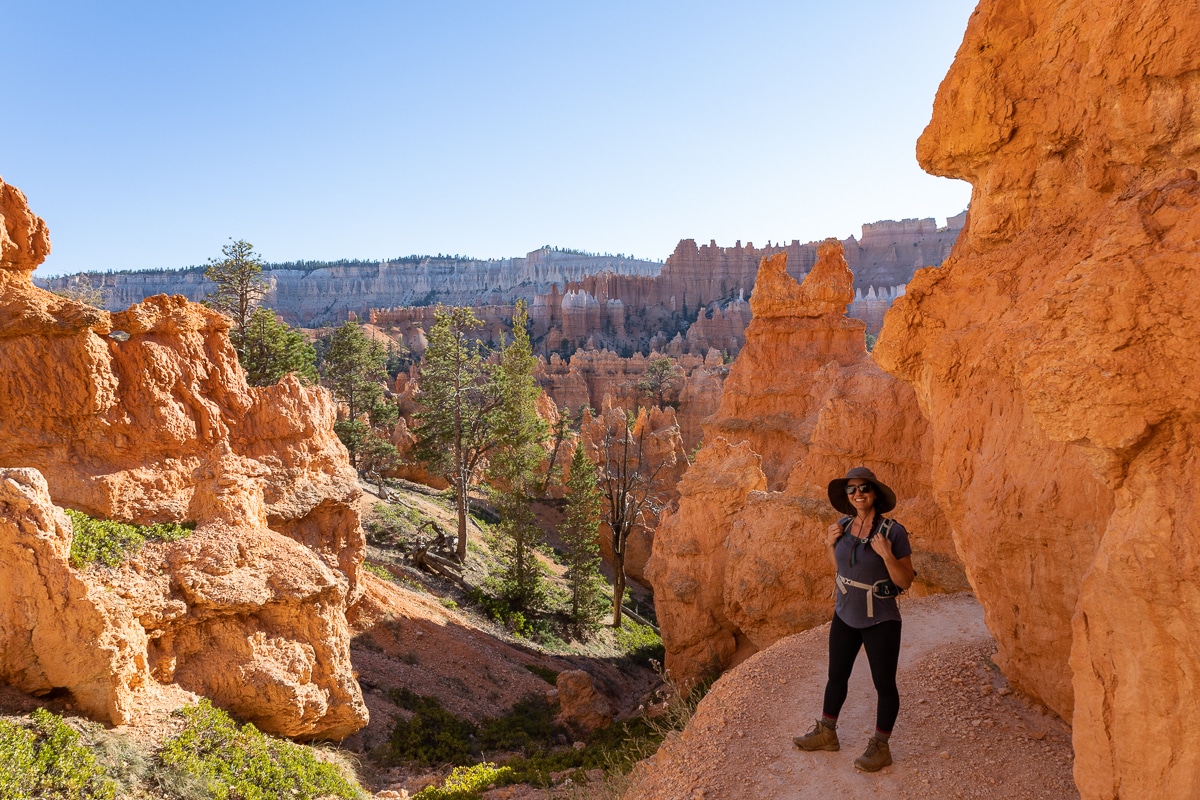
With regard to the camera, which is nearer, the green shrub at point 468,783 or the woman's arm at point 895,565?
the woman's arm at point 895,565

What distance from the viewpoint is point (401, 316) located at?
96.1m

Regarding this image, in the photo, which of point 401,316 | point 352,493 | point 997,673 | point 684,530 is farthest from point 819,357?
point 401,316

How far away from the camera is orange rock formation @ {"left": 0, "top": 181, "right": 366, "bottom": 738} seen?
6961 millimetres

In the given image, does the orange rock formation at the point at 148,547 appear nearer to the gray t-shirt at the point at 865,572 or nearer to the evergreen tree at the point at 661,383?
the gray t-shirt at the point at 865,572

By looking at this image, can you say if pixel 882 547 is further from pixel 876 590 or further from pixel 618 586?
pixel 618 586

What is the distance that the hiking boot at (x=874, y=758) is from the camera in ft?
14.9

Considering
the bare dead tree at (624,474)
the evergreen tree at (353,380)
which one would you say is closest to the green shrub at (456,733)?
the bare dead tree at (624,474)

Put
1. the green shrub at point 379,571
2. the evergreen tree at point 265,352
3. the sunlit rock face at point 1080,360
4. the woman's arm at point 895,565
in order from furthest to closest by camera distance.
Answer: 1. the evergreen tree at point 265,352
2. the green shrub at point 379,571
3. the woman's arm at point 895,565
4. the sunlit rock face at point 1080,360

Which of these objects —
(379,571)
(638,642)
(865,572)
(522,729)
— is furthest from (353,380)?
(865,572)

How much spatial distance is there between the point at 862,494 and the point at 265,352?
21892mm

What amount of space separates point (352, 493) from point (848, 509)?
9724 millimetres

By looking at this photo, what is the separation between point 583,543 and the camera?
19766mm

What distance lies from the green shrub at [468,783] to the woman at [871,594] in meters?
5.65

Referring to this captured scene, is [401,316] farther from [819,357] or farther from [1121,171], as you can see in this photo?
[1121,171]
